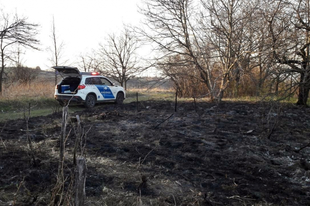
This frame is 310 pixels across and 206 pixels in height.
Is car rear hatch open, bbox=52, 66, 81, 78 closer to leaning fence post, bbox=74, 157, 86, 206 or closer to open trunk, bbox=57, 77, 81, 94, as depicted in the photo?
open trunk, bbox=57, 77, 81, 94

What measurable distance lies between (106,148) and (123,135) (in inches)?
49.1

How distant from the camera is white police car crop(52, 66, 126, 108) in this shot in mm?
12297

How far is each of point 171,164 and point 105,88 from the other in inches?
363

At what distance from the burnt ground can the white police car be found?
12.3ft

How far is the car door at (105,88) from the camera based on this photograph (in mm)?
13373

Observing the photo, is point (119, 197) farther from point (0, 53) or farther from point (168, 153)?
point (0, 53)

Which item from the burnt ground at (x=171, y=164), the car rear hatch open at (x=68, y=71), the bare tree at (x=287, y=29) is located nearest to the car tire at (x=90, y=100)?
the car rear hatch open at (x=68, y=71)

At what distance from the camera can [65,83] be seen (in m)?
12.9

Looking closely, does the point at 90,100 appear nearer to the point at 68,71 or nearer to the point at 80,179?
the point at 68,71

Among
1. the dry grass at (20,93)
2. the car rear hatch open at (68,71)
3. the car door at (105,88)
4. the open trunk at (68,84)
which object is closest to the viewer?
the car rear hatch open at (68,71)

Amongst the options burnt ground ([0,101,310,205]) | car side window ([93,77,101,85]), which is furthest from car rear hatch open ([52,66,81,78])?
burnt ground ([0,101,310,205])

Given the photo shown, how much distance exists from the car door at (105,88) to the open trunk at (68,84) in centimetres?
99

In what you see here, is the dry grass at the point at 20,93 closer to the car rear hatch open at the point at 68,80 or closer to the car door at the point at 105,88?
the car rear hatch open at the point at 68,80

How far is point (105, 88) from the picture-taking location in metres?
13.7
